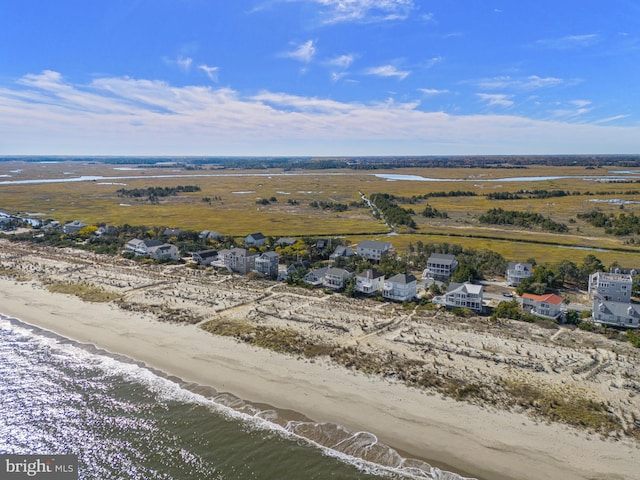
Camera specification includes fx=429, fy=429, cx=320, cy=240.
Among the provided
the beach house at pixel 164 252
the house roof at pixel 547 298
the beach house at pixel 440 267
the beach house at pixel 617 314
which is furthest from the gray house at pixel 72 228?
the beach house at pixel 617 314

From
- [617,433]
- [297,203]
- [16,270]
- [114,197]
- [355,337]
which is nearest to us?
[617,433]

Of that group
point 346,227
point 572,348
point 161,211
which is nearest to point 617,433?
point 572,348

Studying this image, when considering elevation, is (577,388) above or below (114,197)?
below

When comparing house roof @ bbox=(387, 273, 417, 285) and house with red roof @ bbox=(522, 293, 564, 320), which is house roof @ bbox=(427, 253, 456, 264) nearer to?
house roof @ bbox=(387, 273, 417, 285)

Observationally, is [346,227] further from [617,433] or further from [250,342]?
[617,433]

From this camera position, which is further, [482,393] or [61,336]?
[61,336]

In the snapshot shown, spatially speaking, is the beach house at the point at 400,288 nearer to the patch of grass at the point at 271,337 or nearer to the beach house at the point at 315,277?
the beach house at the point at 315,277

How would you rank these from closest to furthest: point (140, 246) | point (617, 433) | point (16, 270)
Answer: point (617, 433) → point (16, 270) → point (140, 246)

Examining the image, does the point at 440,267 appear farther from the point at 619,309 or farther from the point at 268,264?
the point at 268,264
